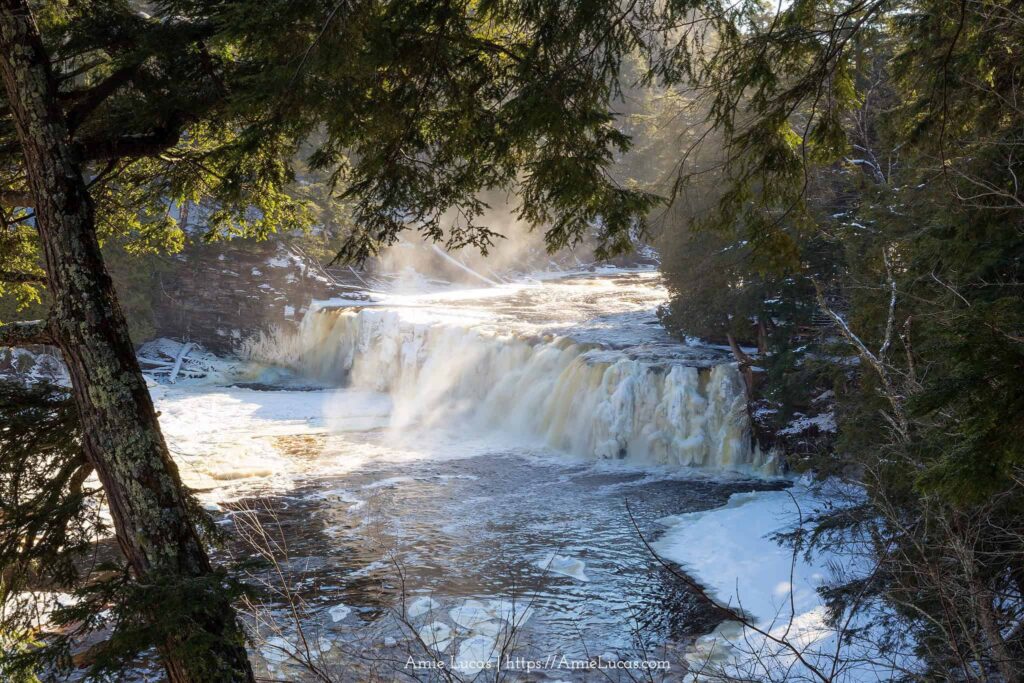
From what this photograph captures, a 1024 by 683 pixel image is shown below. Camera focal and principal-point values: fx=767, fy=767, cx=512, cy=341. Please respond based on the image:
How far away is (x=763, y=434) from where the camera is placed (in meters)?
15.7

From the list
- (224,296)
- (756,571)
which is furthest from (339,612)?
(224,296)

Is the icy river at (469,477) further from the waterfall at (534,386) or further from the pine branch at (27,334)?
the pine branch at (27,334)

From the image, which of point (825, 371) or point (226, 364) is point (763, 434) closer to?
point (825, 371)

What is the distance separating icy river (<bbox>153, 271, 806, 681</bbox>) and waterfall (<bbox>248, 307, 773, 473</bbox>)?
0.17ft

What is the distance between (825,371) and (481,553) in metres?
6.57

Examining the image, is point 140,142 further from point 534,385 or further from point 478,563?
point 534,385

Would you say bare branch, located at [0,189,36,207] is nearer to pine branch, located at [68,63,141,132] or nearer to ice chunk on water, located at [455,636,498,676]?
pine branch, located at [68,63,141,132]

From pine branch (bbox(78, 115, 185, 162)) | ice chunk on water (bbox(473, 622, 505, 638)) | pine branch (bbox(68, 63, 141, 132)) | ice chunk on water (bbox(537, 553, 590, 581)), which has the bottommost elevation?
ice chunk on water (bbox(537, 553, 590, 581))

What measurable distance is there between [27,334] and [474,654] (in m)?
5.75

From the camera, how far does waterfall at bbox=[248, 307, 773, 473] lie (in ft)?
53.6

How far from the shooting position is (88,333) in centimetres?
396

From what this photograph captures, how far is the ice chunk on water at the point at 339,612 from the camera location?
9.24 m

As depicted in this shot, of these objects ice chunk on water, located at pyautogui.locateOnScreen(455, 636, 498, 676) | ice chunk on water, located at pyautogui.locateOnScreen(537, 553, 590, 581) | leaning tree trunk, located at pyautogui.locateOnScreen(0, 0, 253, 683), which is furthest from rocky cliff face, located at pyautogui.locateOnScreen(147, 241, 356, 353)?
leaning tree trunk, located at pyautogui.locateOnScreen(0, 0, 253, 683)

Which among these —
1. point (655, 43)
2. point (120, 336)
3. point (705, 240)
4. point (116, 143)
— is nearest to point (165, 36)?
point (116, 143)
